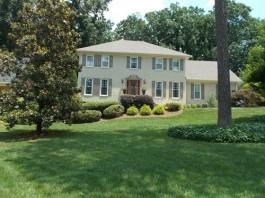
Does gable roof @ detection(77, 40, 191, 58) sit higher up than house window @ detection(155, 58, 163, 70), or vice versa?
gable roof @ detection(77, 40, 191, 58)

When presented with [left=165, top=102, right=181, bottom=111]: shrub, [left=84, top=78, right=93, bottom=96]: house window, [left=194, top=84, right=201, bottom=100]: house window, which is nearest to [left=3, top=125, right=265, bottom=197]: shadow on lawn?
[left=165, top=102, right=181, bottom=111]: shrub

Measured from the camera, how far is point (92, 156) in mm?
9227

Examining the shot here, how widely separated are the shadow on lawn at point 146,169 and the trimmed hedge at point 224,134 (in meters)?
0.88

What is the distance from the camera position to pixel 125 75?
31953mm

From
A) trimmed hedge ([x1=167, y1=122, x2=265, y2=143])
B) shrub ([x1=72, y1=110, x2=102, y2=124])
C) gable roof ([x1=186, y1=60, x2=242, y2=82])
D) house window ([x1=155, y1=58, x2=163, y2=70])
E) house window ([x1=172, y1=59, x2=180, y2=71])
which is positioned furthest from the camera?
gable roof ([x1=186, y1=60, x2=242, y2=82])

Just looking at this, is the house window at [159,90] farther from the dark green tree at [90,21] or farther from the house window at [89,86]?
the dark green tree at [90,21]

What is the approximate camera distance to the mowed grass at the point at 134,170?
6195 mm

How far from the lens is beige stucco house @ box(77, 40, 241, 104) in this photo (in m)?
31.7

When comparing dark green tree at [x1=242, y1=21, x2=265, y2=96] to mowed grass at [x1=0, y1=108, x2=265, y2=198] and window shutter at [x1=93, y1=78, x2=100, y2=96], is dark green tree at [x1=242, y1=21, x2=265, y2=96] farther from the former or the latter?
window shutter at [x1=93, y1=78, x2=100, y2=96]

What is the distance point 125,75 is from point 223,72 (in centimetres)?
1856

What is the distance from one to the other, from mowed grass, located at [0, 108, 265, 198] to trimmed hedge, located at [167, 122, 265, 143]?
0.87 metres

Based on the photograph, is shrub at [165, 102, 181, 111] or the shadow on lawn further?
shrub at [165, 102, 181, 111]

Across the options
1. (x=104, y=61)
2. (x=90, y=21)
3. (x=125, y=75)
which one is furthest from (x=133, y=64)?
(x=90, y=21)

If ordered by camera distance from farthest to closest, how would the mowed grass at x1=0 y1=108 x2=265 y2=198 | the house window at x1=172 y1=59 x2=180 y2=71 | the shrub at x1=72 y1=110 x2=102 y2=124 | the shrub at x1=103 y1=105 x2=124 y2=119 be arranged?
the house window at x1=172 y1=59 x2=180 y2=71
the shrub at x1=103 y1=105 x2=124 y2=119
the shrub at x1=72 y1=110 x2=102 y2=124
the mowed grass at x1=0 y1=108 x2=265 y2=198
